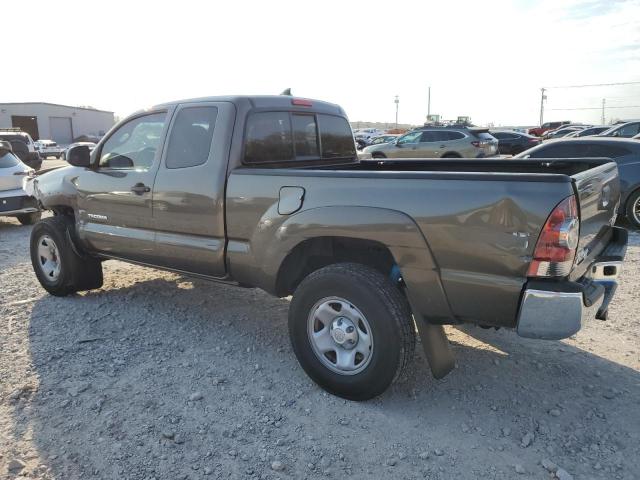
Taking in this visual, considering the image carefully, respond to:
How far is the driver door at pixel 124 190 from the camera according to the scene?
438cm

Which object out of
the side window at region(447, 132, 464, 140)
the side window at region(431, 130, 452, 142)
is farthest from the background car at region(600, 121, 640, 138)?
the side window at region(431, 130, 452, 142)

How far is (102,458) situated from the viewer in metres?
2.78

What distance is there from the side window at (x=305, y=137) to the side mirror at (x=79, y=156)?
1.98 m

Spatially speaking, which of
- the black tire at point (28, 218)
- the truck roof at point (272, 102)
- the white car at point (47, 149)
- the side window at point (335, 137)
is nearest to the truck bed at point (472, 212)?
the truck roof at point (272, 102)

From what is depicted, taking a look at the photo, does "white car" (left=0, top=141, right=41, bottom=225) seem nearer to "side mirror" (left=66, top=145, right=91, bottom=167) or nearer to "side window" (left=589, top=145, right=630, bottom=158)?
"side mirror" (left=66, top=145, right=91, bottom=167)

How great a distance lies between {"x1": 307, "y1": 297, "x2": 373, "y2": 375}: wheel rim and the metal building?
184 ft

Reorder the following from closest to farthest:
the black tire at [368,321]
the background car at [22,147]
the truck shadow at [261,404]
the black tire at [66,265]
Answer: the truck shadow at [261,404], the black tire at [368,321], the black tire at [66,265], the background car at [22,147]

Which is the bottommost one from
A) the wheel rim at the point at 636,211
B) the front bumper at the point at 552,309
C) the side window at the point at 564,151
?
the wheel rim at the point at 636,211

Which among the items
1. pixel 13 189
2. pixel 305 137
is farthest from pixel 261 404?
pixel 13 189

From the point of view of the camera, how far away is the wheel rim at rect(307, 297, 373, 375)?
3215 millimetres

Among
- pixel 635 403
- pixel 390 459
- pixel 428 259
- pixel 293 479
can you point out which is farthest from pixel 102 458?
pixel 635 403

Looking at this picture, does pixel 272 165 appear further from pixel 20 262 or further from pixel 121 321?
pixel 20 262

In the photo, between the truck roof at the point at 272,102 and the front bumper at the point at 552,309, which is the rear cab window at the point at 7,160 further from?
the front bumper at the point at 552,309

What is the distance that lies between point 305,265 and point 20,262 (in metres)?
5.07
